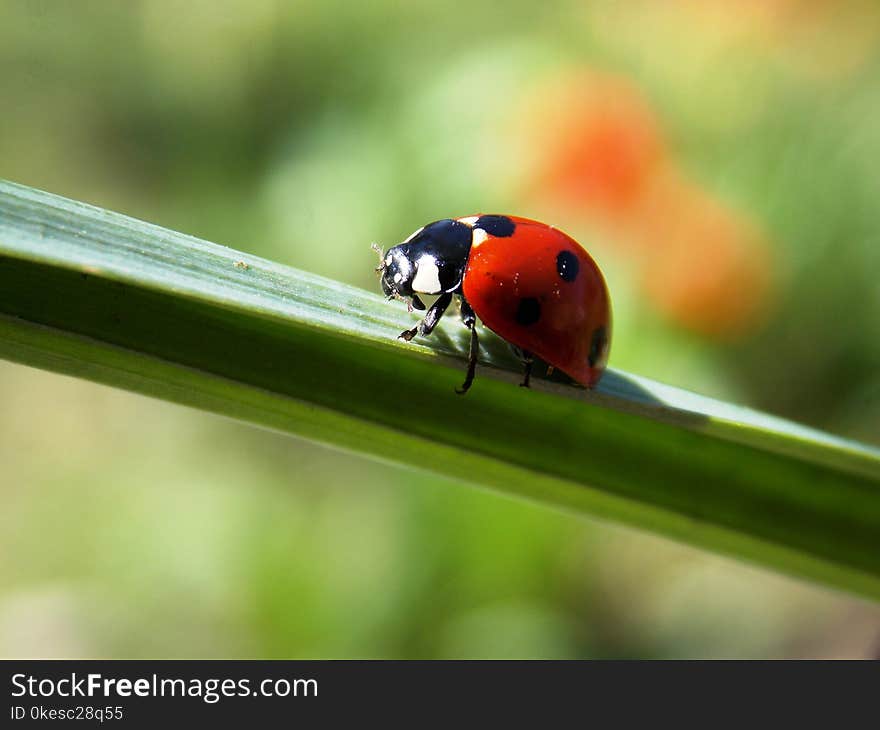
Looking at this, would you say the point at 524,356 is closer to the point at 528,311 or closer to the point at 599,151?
the point at 528,311

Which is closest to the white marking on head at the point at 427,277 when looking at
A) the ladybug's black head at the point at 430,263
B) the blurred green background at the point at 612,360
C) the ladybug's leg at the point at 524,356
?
the ladybug's black head at the point at 430,263

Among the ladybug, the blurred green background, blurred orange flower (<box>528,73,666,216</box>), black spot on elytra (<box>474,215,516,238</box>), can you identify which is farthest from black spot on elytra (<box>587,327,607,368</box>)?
blurred orange flower (<box>528,73,666,216</box>)

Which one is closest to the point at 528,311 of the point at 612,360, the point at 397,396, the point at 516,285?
the point at 516,285

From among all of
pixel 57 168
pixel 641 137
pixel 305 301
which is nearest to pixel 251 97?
pixel 57 168

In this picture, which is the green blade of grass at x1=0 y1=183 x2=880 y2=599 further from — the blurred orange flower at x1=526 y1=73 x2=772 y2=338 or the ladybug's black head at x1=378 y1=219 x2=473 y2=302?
the blurred orange flower at x1=526 y1=73 x2=772 y2=338

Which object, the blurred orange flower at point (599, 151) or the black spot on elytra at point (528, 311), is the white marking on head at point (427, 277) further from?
the blurred orange flower at point (599, 151)
